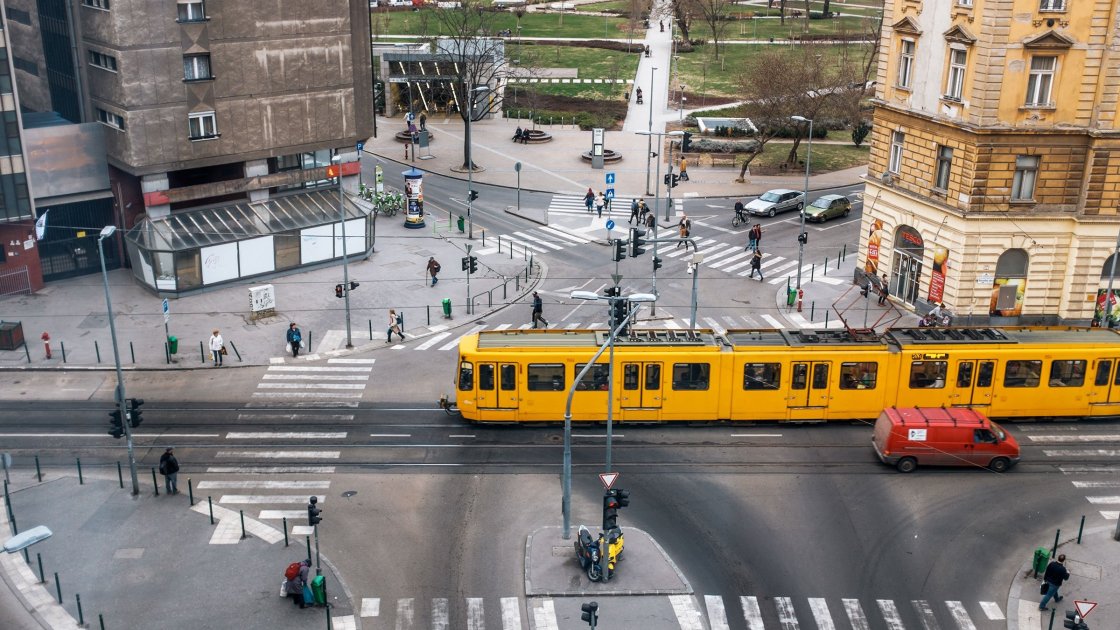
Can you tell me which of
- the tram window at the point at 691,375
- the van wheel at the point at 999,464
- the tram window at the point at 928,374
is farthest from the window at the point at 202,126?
the van wheel at the point at 999,464

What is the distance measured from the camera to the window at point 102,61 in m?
50.6

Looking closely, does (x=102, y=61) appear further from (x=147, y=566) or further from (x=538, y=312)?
(x=147, y=566)

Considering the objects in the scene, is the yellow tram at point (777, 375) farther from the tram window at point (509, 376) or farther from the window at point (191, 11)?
the window at point (191, 11)

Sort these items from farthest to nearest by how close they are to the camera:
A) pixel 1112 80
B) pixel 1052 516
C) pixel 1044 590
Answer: pixel 1112 80
pixel 1052 516
pixel 1044 590

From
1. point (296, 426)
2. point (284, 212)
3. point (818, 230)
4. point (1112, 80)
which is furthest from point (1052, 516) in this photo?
point (284, 212)

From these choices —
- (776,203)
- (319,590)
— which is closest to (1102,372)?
(319,590)

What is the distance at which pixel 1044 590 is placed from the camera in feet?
93.2

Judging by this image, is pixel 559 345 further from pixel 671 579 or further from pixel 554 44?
pixel 554 44

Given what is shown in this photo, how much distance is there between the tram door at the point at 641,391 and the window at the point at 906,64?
21686 mm

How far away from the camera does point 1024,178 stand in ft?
154

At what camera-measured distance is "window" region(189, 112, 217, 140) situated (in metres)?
52.4

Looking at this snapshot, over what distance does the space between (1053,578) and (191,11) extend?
143 feet

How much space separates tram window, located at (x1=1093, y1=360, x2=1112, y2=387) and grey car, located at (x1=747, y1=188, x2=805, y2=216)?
98.0 feet

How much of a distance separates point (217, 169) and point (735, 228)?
3028 cm
